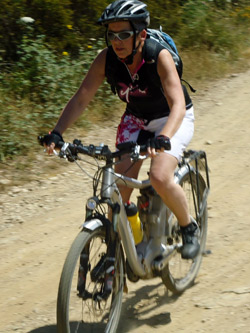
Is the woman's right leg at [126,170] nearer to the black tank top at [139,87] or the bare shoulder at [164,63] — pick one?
the black tank top at [139,87]

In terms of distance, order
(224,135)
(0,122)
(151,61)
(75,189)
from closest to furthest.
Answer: (151,61)
(75,189)
(0,122)
(224,135)

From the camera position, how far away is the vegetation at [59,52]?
7.57 metres

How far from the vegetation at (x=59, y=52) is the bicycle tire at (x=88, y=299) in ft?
10.8

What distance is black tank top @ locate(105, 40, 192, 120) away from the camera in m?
4.11

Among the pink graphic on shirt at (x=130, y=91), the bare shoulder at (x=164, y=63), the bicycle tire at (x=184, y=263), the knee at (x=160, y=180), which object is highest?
the bare shoulder at (x=164, y=63)

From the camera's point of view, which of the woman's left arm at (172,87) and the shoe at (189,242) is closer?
the woman's left arm at (172,87)

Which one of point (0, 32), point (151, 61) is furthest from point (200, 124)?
point (151, 61)

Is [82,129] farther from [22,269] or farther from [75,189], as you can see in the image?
[22,269]

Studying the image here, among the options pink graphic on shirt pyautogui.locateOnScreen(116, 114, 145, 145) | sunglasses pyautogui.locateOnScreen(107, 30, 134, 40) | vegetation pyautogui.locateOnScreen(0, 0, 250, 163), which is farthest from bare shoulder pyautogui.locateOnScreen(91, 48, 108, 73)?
vegetation pyautogui.locateOnScreen(0, 0, 250, 163)

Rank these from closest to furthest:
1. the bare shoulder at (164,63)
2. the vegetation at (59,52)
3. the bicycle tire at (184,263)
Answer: the bare shoulder at (164,63) < the bicycle tire at (184,263) < the vegetation at (59,52)

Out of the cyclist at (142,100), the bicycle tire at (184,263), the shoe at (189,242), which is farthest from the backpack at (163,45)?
the shoe at (189,242)

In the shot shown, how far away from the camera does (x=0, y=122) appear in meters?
7.18

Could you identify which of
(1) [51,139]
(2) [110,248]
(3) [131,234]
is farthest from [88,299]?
(1) [51,139]

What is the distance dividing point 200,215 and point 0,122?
308 cm
